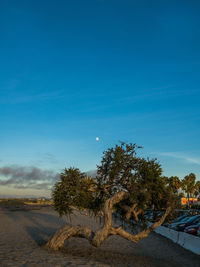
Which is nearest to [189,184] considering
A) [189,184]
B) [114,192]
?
[189,184]

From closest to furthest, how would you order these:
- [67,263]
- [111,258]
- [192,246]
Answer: [67,263], [111,258], [192,246]

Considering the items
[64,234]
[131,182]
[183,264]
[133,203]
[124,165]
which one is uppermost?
[124,165]

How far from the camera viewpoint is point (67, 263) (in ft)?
38.0

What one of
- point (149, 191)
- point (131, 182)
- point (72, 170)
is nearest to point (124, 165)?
A: point (131, 182)

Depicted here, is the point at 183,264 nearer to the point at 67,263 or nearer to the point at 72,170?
the point at 67,263

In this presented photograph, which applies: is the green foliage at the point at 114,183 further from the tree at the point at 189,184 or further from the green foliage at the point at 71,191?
the tree at the point at 189,184

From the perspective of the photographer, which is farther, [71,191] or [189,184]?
[189,184]

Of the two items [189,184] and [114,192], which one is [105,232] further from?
[189,184]

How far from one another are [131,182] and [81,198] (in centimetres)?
301

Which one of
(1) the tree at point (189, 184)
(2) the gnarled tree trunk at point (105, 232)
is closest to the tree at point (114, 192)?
(2) the gnarled tree trunk at point (105, 232)

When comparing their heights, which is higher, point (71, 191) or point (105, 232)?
point (71, 191)

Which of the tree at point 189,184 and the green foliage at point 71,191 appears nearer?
the green foliage at point 71,191

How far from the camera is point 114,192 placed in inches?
629

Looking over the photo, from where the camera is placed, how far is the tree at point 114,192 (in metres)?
14.9
